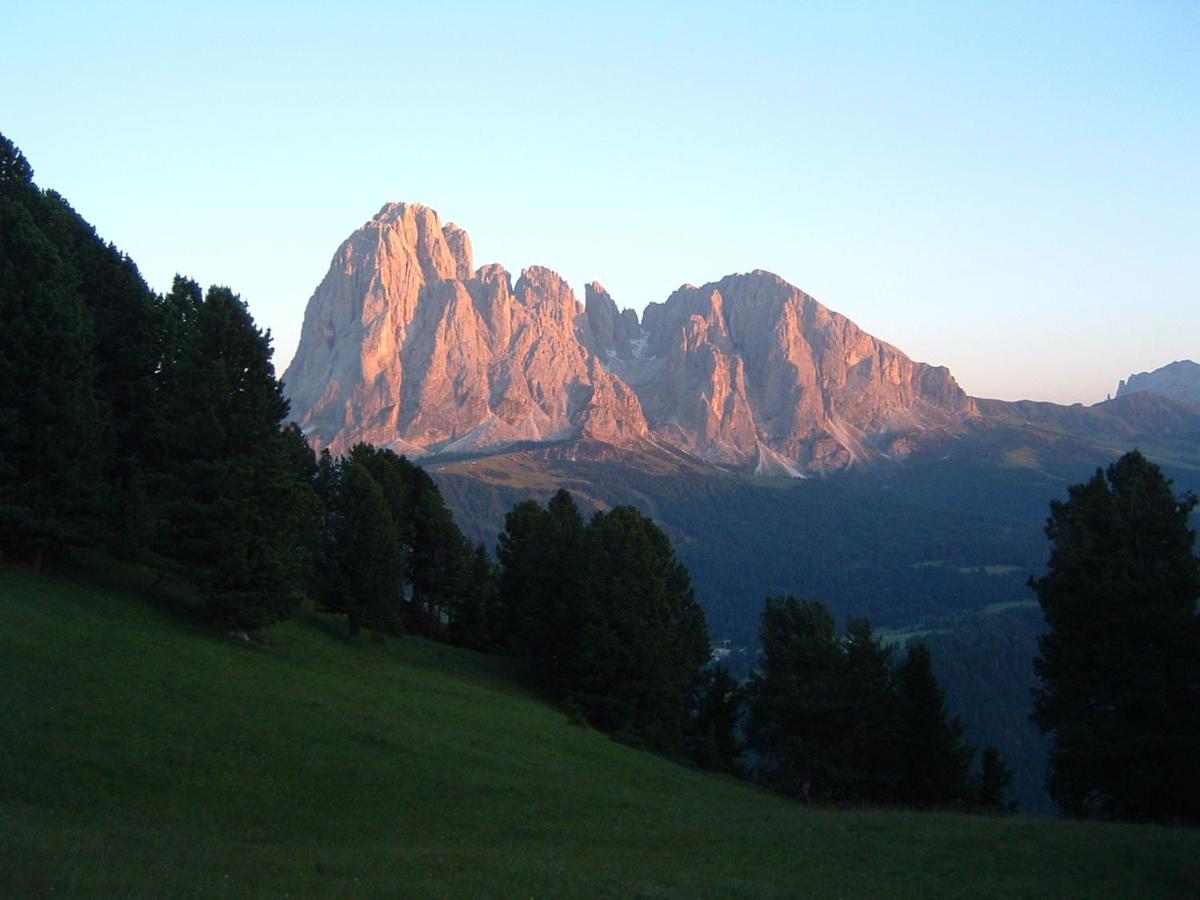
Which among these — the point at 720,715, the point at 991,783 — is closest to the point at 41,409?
the point at 720,715

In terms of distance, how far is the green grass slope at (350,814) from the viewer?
17.0 metres

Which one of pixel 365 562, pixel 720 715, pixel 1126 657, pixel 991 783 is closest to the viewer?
pixel 1126 657

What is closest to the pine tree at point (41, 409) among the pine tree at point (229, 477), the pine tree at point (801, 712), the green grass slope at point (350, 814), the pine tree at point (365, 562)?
the green grass slope at point (350, 814)

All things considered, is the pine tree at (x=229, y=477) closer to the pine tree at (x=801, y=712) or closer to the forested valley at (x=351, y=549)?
the forested valley at (x=351, y=549)

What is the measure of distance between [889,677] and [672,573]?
16.6 meters

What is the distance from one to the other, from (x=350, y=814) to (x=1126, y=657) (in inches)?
1077

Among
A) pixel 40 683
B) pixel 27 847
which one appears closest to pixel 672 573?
pixel 40 683

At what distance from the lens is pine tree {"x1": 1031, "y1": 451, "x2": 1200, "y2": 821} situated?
1309 inches

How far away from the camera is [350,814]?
2200 centimetres

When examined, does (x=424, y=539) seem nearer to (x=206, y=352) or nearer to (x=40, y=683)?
(x=206, y=352)

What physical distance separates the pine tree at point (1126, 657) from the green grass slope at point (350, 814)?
9243mm

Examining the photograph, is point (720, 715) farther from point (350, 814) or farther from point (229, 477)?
point (350, 814)

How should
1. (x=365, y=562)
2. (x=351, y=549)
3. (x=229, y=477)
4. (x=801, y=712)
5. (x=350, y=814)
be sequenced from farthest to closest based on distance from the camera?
1. (x=351, y=549)
2. (x=365, y=562)
3. (x=801, y=712)
4. (x=229, y=477)
5. (x=350, y=814)

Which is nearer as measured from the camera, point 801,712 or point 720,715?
point 801,712
